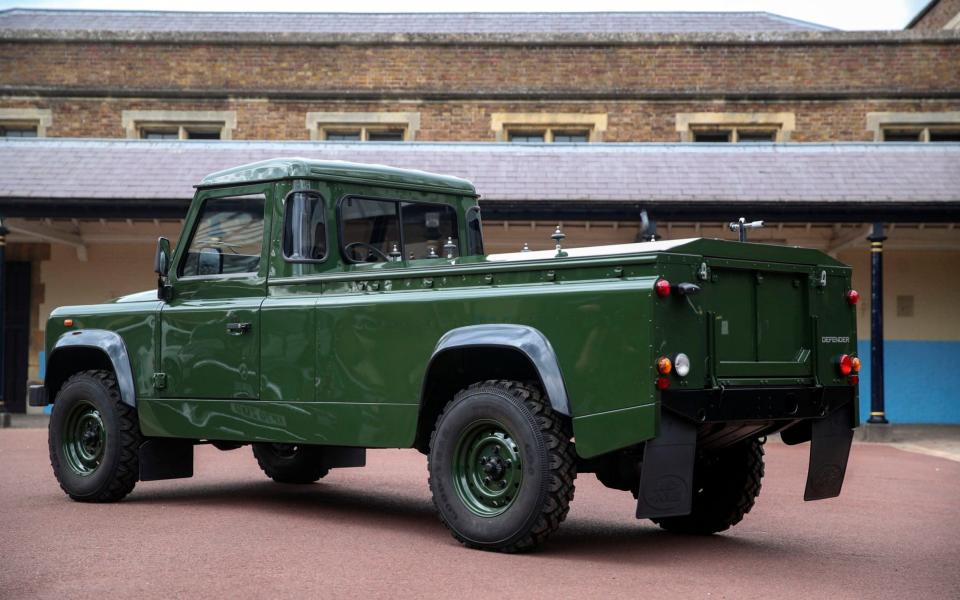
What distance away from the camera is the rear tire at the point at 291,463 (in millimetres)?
8890

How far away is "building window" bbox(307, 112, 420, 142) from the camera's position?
22.3 meters

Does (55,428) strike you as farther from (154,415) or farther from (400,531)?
(400,531)

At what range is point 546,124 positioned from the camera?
22.3 metres

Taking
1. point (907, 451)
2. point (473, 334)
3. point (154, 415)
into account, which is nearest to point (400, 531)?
point (473, 334)

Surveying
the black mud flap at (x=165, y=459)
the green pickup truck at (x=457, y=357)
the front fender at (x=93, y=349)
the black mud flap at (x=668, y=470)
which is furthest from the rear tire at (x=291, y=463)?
Answer: the black mud flap at (x=668, y=470)

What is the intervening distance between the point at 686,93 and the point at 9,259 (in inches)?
502

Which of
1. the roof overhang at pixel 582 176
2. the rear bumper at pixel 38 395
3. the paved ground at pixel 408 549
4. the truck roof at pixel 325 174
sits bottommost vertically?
the paved ground at pixel 408 549

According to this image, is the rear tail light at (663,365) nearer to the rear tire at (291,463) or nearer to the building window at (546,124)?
the rear tire at (291,463)

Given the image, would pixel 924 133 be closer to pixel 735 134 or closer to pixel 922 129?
Answer: pixel 922 129

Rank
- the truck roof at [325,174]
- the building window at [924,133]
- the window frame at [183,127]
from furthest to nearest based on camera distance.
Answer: the window frame at [183,127]
the building window at [924,133]
the truck roof at [325,174]

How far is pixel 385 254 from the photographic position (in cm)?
755

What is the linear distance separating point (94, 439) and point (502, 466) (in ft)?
11.8

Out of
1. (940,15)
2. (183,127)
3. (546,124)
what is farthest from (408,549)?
(940,15)

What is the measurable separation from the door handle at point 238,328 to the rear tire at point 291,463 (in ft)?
5.81
